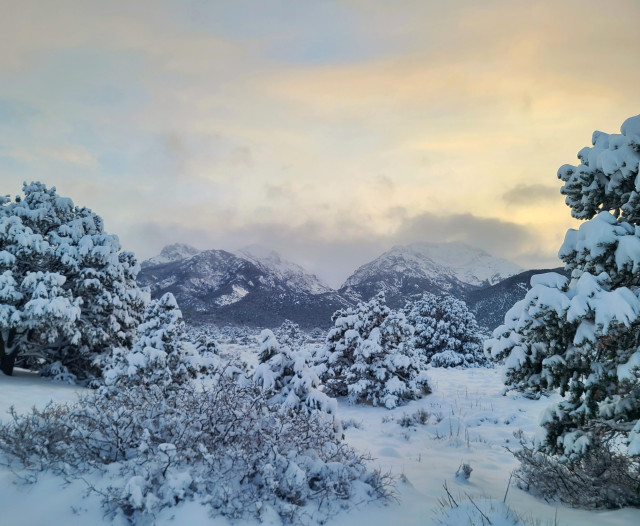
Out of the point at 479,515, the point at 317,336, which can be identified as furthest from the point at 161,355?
the point at 317,336

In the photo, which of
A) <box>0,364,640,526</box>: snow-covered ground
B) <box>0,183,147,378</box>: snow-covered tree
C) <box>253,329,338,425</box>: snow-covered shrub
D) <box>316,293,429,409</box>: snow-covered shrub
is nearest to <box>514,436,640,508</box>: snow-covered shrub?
<box>0,364,640,526</box>: snow-covered ground

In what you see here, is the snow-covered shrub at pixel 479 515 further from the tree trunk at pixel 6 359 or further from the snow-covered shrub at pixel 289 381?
the tree trunk at pixel 6 359

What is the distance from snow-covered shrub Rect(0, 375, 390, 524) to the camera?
13.0 feet

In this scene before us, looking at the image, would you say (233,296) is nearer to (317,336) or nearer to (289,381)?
(317,336)

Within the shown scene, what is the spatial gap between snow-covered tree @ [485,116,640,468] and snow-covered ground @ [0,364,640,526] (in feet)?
3.23

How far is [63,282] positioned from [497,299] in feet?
282

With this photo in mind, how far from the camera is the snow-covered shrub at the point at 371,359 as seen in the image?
41.1 ft

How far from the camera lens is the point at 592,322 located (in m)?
3.80

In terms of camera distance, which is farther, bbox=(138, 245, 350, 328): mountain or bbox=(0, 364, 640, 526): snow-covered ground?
bbox=(138, 245, 350, 328): mountain

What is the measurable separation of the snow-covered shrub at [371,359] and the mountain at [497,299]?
213 ft

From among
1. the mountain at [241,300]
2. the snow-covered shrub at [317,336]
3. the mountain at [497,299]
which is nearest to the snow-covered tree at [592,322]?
the snow-covered shrub at [317,336]

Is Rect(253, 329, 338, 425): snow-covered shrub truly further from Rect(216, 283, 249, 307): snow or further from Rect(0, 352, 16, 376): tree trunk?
Rect(216, 283, 249, 307): snow

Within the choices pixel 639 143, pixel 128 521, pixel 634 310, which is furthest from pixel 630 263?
pixel 128 521

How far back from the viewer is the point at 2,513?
3.78m
